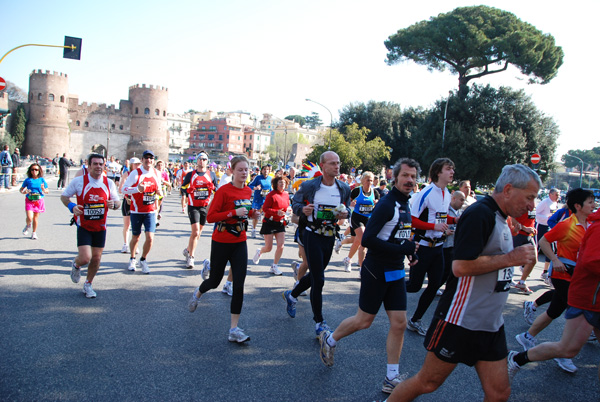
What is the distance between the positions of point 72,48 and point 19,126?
222 ft

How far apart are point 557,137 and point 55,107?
74929 millimetres

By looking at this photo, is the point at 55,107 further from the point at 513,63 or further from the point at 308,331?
the point at 308,331

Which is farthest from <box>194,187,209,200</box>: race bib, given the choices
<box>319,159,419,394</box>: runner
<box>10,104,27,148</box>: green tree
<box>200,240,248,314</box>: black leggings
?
<box>10,104,27,148</box>: green tree

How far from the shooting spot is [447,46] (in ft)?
122

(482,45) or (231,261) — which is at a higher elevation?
(482,45)

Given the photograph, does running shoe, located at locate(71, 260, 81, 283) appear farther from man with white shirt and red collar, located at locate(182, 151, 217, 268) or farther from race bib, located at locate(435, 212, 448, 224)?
race bib, located at locate(435, 212, 448, 224)

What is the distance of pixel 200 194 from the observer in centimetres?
821

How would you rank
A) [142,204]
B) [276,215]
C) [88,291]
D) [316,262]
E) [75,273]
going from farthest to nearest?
[276,215] < [142,204] < [75,273] < [88,291] < [316,262]

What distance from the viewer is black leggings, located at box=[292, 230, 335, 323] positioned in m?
4.66

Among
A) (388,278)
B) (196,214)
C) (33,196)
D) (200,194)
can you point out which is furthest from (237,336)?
(33,196)

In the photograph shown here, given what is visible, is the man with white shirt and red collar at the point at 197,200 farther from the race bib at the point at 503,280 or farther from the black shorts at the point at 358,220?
the race bib at the point at 503,280

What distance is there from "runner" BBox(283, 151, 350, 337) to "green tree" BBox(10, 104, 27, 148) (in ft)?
266

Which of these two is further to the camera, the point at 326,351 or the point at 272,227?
the point at 272,227

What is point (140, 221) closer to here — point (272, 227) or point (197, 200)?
point (197, 200)
